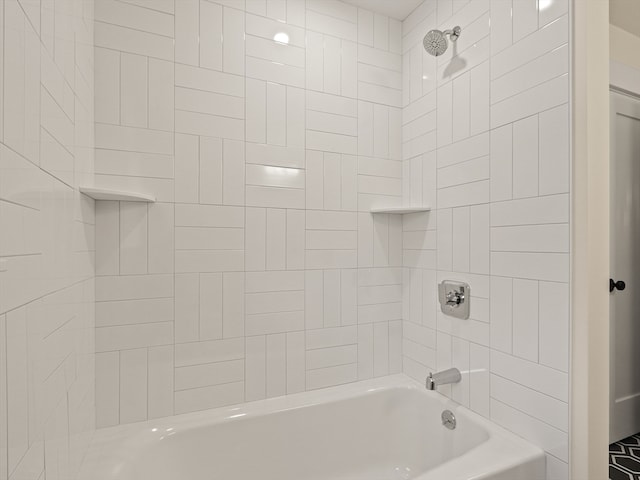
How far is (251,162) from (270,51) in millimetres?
540

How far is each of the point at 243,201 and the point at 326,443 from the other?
46.5 inches

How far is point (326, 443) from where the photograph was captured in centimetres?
161

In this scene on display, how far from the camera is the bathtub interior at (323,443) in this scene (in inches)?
54.6

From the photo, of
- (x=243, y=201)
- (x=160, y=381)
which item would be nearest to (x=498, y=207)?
(x=243, y=201)

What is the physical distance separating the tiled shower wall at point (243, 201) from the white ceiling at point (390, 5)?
4 centimetres

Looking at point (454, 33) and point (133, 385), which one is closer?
point (133, 385)

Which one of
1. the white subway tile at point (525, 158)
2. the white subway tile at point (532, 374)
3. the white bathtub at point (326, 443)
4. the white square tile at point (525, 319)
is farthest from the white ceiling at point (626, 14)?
the white bathtub at point (326, 443)

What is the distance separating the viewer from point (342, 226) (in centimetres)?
180

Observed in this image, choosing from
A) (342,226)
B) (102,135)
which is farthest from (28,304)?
(342,226)

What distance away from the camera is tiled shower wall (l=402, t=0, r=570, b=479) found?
3.85 ft

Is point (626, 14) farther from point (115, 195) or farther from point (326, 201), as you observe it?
point (115, 195)

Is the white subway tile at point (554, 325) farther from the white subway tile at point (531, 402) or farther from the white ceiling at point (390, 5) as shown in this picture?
the white ceiling at point (390, 5)

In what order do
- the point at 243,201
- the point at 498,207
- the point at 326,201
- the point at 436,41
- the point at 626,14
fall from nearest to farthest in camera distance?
the point at 498,207
the point at 436,41
the point at 243,201
the point at 326,201
the point at 626,14

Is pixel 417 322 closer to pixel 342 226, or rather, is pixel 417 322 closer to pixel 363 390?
pixel 363 390
